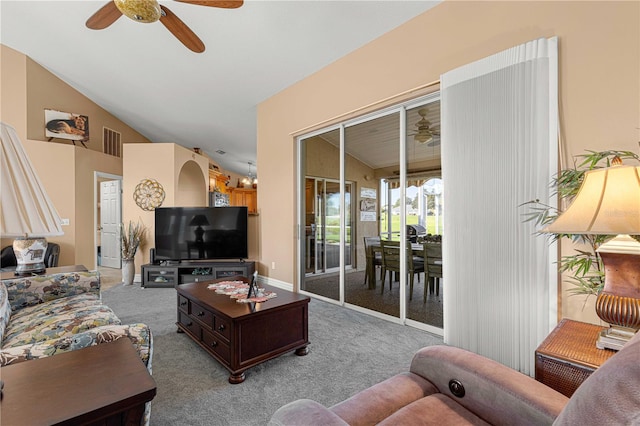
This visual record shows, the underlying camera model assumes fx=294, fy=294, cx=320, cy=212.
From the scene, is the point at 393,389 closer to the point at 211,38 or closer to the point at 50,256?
the point at 211,38

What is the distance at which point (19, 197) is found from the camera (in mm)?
826

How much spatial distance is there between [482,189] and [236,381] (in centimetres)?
240

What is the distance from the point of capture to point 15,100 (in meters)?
5.07

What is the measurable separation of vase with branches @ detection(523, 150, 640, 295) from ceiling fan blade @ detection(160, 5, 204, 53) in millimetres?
3137

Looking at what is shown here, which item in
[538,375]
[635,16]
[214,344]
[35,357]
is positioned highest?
[635,16]

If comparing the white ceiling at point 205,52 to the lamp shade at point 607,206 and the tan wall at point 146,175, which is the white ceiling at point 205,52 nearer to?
the tan wall at point 146,175

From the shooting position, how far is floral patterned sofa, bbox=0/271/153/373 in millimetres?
1282

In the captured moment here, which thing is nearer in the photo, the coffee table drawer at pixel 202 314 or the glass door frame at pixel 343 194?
the coffee table drawer at pixel 202 314

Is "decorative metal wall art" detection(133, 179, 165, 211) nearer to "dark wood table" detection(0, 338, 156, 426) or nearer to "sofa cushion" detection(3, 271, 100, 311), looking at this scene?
"sofa cushion" detection(3, 271, 100, 311)

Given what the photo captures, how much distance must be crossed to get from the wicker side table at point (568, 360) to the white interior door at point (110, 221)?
7.72 meters

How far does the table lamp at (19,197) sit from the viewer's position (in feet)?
2.61

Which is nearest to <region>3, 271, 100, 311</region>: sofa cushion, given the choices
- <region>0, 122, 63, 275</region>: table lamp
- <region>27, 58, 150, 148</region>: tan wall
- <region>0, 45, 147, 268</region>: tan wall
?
<region>0, 122, 63, 275</region>: table lamp

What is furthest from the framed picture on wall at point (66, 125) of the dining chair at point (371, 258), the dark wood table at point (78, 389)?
the dark wood table at point (78, 389)

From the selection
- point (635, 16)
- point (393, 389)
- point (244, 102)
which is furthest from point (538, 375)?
point (244, 102)
